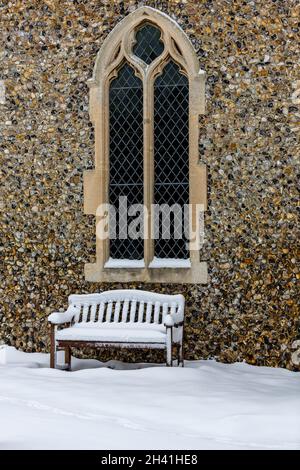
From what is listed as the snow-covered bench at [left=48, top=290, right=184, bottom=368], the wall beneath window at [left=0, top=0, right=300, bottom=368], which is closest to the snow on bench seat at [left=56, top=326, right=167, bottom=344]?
the snow-covered bench at [left=48, top=290, right=184, bottom=368]

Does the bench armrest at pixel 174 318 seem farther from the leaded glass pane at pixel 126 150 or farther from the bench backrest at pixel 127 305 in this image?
the leaded glass pane at pixel 126 150

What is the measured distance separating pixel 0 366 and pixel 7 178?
2.21m

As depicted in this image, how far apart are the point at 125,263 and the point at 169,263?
52 cm

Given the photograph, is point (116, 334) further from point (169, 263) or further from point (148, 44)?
point (148, 44)

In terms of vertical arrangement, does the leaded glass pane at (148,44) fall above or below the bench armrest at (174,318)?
above

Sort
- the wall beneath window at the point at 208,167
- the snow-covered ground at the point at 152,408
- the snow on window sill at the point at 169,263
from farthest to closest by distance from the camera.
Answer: the snow on window sill at the point at 169,263
the wall beneath window at the point at 208,167
the snow-covered ground at the point at 152,408

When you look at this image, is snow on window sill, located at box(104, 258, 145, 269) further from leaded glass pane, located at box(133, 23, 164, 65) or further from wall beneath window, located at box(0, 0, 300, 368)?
leaded glass pane, located at box(133, 23, 164, 65)

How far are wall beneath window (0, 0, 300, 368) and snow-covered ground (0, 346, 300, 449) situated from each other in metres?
0.65

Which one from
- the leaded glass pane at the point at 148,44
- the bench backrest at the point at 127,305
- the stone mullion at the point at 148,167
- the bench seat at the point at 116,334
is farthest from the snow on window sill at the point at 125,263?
the leaded glass pane at the point at 148,44

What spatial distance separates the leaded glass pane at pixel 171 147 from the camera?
7164 millimetres

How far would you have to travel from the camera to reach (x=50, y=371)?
20.4ft

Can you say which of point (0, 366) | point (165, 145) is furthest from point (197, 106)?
point (0, 366)

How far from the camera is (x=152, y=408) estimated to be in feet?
15.4

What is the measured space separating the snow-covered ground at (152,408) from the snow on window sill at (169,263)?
1.06m
